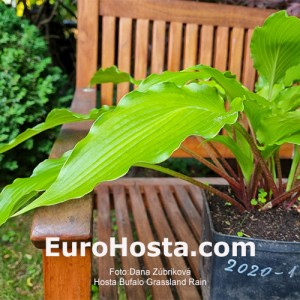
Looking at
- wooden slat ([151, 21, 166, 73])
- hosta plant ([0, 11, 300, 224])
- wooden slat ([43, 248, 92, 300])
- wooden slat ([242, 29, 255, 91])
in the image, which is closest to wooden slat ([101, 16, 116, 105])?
wooden slat ([151, 21, 166, 73])

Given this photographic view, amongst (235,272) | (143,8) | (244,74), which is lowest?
(235,272)

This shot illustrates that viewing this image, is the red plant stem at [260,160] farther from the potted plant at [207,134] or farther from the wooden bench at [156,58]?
the wooden bench at [156,58]

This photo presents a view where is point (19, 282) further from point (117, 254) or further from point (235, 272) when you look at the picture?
point (235, 272)

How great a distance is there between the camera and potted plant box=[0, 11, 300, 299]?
614 millimetres

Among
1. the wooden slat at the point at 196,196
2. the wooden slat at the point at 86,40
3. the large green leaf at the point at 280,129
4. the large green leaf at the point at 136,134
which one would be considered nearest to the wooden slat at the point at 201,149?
the wooden slat at the point at 196,196

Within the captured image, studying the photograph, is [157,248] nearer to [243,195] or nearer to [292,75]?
[243,195]

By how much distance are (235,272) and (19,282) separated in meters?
0.92

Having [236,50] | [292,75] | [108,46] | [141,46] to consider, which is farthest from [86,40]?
[292,75]

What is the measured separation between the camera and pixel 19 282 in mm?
1538

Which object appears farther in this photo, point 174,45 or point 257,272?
point 174,45

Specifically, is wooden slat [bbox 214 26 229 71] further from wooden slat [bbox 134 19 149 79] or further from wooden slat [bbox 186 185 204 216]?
wooden slat [bbox 186 185 204 216]

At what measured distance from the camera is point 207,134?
64 cm

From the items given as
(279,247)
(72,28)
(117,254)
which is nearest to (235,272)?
(279,247)

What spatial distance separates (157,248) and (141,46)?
0.78 meters
